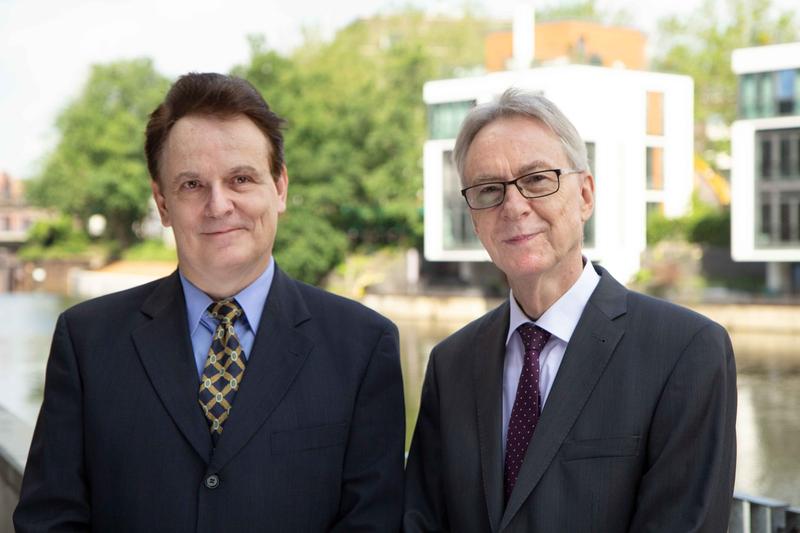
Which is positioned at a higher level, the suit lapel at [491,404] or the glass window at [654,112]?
the glass window at [654,112]

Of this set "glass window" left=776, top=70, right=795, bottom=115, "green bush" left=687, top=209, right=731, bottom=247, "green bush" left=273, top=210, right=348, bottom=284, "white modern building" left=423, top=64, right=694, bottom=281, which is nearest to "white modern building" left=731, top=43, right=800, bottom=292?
"glass window" left=776, top=70, right=795, bottom=115

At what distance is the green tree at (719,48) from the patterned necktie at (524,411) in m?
41.1

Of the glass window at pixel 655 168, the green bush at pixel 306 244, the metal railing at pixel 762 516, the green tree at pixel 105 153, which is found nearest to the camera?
the metal railing at pixel 762 516

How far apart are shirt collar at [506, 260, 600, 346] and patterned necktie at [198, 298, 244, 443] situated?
1.62 ft

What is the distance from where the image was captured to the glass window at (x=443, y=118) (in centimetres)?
3747

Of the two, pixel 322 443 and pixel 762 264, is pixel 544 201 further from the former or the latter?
pixel 762 264

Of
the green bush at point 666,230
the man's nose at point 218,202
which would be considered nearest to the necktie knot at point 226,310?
the man's nose at point 218,202

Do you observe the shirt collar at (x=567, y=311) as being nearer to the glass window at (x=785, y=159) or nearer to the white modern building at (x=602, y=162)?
the glass window at (x=785, y=159)

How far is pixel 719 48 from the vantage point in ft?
142

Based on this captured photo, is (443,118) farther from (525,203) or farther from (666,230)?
(525,203)

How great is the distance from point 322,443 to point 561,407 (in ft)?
1.35

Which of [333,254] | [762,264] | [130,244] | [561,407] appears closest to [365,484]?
[561,407]

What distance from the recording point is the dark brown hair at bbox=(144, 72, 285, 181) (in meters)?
2.02

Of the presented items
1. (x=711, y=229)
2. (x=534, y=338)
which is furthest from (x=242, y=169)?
(x=711, y=229)
